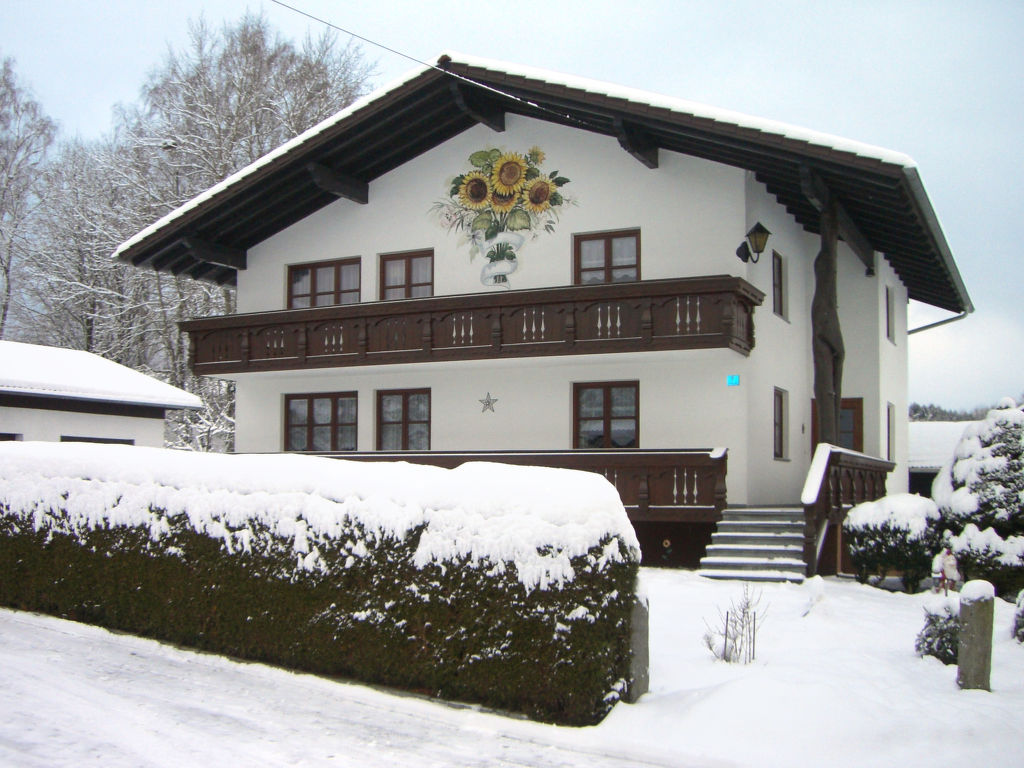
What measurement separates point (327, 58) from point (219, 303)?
822cm

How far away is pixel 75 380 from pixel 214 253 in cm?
375

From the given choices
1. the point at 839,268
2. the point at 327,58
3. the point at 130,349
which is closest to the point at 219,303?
the point at 130,349

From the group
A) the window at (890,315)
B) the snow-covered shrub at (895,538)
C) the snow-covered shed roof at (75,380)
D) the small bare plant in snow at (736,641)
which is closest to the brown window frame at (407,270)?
the snow-covered shed roof at (75,380)

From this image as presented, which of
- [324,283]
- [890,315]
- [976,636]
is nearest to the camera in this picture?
[976,636]

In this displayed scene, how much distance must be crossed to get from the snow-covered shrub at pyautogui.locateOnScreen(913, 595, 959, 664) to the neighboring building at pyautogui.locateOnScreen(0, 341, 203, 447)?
54.1 ft

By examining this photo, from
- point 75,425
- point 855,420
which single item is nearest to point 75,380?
point 75,425

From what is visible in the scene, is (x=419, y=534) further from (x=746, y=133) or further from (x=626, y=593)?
(x=746, y=133)

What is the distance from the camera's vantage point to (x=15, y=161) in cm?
3447

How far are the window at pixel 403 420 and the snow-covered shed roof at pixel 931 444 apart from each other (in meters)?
12.9

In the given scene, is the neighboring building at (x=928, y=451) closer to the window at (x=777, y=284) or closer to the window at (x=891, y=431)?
the window at (x=891, y=431)

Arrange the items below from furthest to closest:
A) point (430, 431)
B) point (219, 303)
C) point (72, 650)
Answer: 1. point (219, 303)
2. point (430, 431)
3. point (72, 650)

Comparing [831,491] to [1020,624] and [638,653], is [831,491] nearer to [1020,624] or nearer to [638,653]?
[1020,624]

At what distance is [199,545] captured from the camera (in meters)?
9.81

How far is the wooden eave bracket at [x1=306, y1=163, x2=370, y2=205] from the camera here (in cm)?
2044
